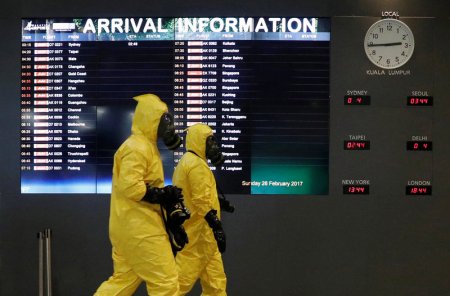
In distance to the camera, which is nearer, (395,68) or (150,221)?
(150,221)

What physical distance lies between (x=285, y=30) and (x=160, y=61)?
3.64 ft

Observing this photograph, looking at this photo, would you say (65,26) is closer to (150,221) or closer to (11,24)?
(11,24)

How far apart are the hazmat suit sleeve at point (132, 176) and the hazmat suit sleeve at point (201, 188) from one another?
0.72 m

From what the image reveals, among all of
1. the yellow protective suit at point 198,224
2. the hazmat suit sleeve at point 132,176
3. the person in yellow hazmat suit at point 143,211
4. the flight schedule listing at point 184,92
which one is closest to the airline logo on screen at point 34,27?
the flight schedule listing at point 184,92

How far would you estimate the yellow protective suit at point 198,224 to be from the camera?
5.08 m

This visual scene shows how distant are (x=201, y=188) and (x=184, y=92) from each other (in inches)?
51.3

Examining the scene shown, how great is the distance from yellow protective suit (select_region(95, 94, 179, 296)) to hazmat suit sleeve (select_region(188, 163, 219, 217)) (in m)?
0.50

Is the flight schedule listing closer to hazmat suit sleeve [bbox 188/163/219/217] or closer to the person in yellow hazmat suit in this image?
hazmat suit sleeve [bbox 188/163/219/217]

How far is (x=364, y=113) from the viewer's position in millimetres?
6027

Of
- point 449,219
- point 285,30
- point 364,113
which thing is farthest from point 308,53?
point 449,219

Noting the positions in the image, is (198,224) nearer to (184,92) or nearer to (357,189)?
(184,92)

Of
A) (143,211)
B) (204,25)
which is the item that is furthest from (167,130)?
(204,25)

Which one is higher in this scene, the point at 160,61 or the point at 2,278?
the point at 160,61

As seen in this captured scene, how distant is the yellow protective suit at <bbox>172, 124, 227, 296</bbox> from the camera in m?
5.08
